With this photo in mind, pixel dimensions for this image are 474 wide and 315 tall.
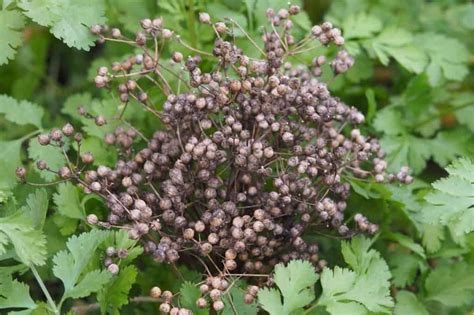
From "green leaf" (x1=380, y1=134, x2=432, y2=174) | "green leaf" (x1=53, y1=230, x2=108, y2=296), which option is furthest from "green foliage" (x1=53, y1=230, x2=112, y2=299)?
"green leaf" (x1=380, y1=134, x2=432, y2=174)

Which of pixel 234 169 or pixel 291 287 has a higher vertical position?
pixel 234 169

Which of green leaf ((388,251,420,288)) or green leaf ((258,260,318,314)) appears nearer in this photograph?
green leaf ((258,260,318,314))

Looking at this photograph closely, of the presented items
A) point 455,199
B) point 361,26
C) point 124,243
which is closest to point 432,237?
point 455,199

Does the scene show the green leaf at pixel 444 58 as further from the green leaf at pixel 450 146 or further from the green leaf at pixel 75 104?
the green leaf at pixel 75 104

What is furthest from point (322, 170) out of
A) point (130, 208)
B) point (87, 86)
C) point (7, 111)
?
point (87, 86)

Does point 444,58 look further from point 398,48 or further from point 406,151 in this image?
point 406,151

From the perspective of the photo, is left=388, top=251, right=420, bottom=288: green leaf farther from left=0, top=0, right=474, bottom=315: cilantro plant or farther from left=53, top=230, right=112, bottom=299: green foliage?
left=53, top=230, right=112, bottom=299: green foliage
